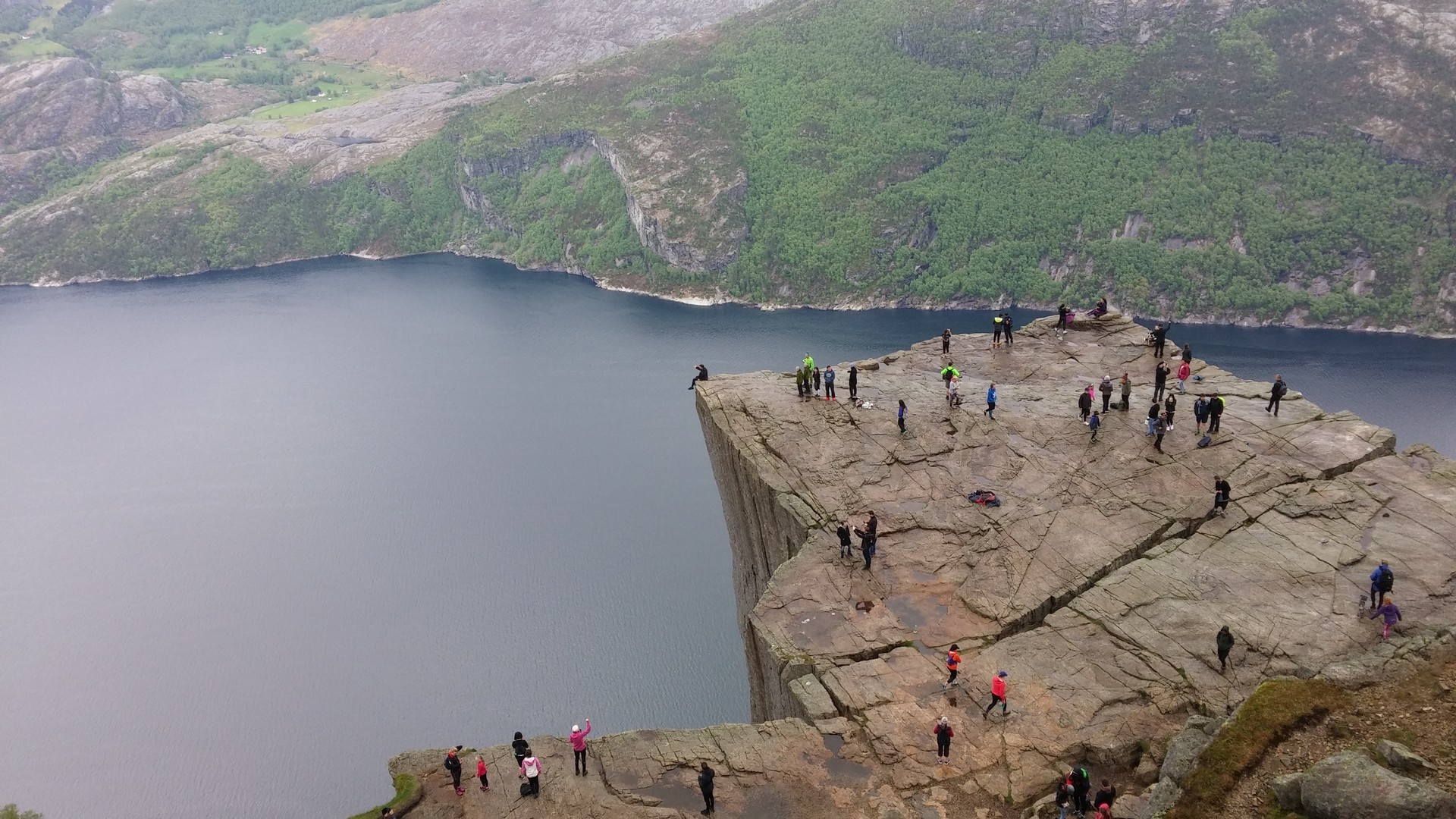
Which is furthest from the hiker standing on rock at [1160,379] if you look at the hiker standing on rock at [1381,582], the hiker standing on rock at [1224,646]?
the hiker standing on rock at [1224,646]

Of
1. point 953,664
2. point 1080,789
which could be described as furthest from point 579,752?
point 1080,789

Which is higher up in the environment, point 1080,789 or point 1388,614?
point 1388,614

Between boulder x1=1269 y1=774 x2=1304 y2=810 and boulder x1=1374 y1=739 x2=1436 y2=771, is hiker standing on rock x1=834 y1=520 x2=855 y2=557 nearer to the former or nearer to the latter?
boulder x1=1269 y1=774 x2=1304 y2=810

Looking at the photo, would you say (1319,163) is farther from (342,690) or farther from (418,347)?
(342,690)

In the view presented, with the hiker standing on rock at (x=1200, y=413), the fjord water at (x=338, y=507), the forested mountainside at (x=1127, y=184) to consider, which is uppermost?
the forested mountainside at (x=1127, y=184)

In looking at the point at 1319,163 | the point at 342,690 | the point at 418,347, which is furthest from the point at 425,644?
the point at 1319,163

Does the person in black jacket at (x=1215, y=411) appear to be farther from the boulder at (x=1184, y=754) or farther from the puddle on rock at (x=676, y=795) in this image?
the puddle on rock at (x=676, y=795)

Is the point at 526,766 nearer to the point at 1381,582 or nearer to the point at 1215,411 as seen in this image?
the point at 1381,582
